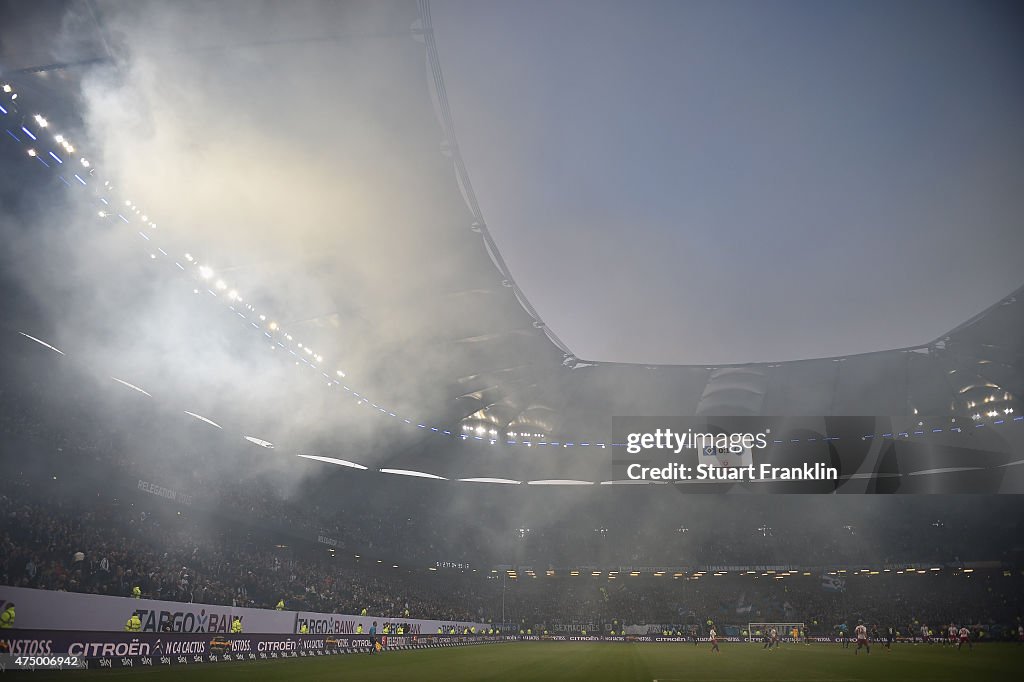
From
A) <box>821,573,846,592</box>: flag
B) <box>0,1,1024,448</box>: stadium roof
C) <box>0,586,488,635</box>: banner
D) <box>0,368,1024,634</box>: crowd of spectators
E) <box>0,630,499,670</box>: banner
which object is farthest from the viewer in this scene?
<box>821,573,846,592</box>: flag

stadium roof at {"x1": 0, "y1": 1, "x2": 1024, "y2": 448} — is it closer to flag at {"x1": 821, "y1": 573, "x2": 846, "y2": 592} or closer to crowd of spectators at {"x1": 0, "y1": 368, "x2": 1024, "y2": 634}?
crowd of spectators at {"x1": 0, "y1": 368, "x2": 1024, "y2": 634}

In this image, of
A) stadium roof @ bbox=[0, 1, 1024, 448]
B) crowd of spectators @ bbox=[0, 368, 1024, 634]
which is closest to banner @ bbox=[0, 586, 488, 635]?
Result: crowd of spectators @ bbox=[0, 368, 1024, 634]

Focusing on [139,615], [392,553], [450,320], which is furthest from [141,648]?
[392,553]

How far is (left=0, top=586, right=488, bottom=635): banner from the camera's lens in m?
13.4

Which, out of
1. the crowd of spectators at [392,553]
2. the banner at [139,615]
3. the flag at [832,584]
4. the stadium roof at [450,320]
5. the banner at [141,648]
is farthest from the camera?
the flag at [832,584]

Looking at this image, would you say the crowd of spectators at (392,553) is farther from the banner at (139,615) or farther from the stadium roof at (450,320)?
the stadium roof at (450,320)

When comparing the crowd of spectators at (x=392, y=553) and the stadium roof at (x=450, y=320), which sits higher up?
the stadium roof at (x=450, y=320)

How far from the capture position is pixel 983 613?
45781 mm

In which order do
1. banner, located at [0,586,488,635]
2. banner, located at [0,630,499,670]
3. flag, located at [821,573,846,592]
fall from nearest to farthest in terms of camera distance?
1. banner, located at [0,630,499,670]
2. banner, located at [0,586,488,635]
3. flag, located at [821,573,846,592]

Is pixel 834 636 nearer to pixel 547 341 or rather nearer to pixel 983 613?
pixel 983 613

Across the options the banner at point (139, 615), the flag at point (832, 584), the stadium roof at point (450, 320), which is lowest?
the flag at point (832, 584)

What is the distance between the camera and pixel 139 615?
51.7ft

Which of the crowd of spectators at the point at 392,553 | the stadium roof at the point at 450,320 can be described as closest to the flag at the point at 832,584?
the crowd of spectators at the point at 392,553

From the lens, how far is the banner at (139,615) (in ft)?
43.8
